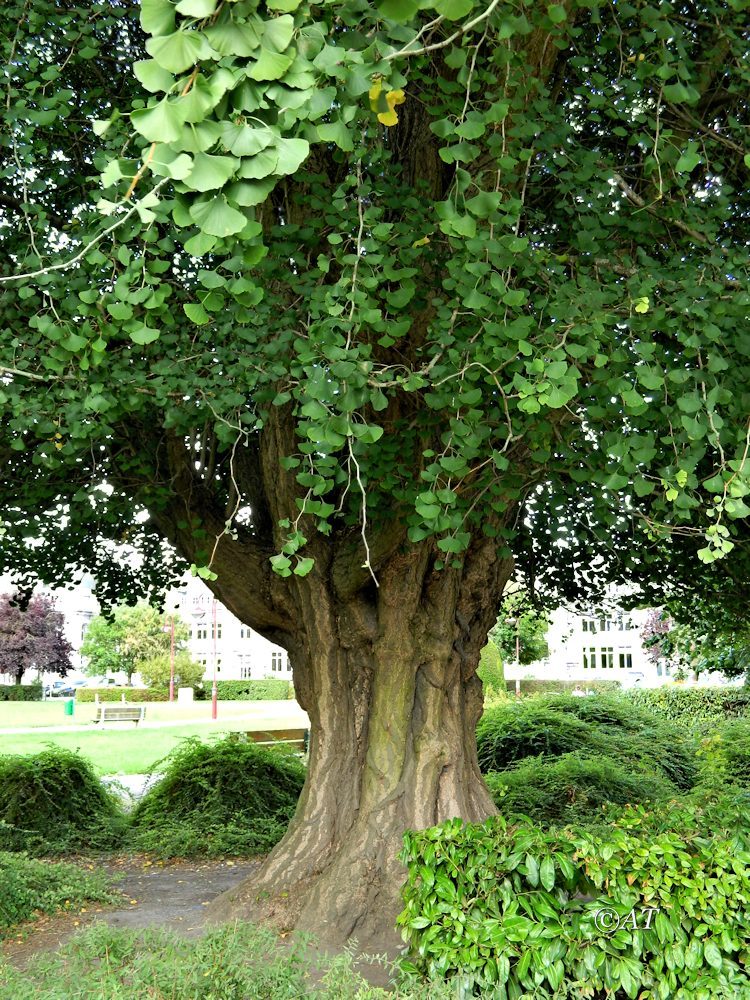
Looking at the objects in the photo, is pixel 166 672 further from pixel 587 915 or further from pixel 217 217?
pixel 217 217

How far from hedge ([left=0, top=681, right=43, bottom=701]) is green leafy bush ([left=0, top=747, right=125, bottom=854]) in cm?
3419

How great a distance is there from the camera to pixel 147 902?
7621 mm

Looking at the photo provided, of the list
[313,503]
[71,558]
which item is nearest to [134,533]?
[71,558]

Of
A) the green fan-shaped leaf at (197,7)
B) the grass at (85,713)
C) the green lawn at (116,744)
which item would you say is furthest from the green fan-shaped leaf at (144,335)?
the grass at (85,713)

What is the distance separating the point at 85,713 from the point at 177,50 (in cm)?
3611

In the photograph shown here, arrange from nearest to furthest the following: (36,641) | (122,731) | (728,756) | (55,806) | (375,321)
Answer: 1. (375,321)
2. (55,806)
3. (728,756)
4. (122,731)
5. (36,641)

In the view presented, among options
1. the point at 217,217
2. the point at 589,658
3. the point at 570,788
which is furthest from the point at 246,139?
the point at 589,658

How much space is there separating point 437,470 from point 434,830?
6.11 ft

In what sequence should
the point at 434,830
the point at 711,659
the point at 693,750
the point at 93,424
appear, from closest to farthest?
1. the point at 434,830
2. the point at 93,424
3. the point at 693,750
4. the point at 711,659

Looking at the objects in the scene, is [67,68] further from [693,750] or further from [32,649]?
[32,649]

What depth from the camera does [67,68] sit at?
6379 millimetres

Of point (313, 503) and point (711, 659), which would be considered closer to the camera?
point (313, 503)

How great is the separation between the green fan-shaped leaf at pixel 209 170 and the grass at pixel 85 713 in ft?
93.2

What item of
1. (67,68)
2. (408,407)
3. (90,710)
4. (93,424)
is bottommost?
(90,710)
